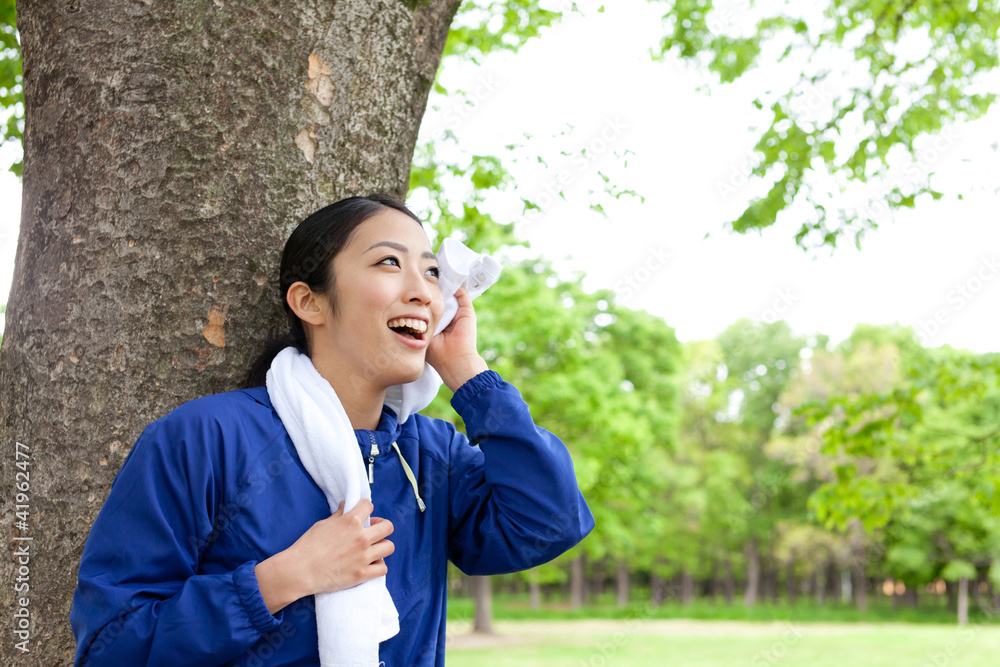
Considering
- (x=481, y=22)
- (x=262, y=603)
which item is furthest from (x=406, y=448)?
(x=481, y=22)

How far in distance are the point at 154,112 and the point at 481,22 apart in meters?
4.85

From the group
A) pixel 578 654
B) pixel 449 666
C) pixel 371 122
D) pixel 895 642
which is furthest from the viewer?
pixel 895 642

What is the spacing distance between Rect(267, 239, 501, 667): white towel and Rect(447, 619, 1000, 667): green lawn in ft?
51.6

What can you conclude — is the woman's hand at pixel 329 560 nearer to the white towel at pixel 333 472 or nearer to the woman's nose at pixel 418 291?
the white towel at pixel 333 472

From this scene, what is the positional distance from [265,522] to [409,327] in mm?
568

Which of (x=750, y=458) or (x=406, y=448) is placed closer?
(x=406, y=448)

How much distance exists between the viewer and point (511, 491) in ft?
6.08

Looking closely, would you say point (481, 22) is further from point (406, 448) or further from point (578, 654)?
point (578, 654)

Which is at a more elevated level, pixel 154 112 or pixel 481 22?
pixel 481 22

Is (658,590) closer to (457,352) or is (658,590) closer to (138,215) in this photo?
(457,352)

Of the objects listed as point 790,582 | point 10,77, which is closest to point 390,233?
point 10,77

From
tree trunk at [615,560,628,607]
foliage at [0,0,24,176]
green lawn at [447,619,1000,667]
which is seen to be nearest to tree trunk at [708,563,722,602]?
tree trunk at [615,560,628,607]

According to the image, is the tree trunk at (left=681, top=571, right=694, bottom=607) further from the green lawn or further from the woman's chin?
the woman's chin

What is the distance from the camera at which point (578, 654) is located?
59.5ft
